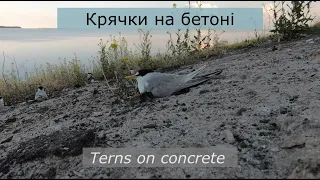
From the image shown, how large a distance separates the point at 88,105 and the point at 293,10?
12.9ft

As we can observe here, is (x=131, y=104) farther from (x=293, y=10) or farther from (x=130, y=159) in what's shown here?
(x=293, y=10)

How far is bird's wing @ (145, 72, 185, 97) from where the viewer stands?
10.8ft

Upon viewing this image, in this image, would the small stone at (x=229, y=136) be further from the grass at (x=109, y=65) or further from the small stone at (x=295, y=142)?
the grass at (x=109, y=65)

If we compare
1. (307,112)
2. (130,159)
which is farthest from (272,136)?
(130,159)

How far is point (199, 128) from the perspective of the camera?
2418mm

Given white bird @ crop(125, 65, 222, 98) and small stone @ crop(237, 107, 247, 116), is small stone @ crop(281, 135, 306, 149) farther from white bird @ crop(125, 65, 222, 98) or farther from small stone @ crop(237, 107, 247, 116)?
white bird @ crop(125, 65, 222, 98)

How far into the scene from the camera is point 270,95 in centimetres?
292

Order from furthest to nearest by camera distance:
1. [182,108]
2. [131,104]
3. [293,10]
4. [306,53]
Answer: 1. [293,10]
2. [306,53]
3. [131,104]
4. [182,108]

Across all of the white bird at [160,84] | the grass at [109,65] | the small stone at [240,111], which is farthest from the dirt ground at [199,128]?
the grass at [109,65]

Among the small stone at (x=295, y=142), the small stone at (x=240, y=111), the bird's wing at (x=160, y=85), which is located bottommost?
the small stone at (x=295, y=142)

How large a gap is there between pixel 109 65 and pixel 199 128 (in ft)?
10.9

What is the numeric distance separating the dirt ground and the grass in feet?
5.22

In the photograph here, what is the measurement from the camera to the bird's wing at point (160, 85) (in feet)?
10.8

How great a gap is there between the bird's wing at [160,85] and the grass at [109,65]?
170 centimetres
